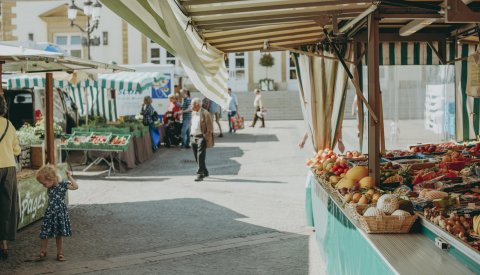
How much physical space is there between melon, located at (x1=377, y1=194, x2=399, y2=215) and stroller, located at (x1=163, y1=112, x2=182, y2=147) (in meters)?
15.9

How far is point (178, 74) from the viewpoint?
26844mm

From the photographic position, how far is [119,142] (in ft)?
47.7

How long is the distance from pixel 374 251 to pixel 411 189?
84.1 inches

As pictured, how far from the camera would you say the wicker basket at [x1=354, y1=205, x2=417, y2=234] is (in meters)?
4.61

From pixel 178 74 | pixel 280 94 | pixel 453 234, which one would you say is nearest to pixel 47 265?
pixel 453 234

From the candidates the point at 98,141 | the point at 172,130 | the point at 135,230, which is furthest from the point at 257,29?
the point at 172,130

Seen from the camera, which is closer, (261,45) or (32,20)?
(261,45)

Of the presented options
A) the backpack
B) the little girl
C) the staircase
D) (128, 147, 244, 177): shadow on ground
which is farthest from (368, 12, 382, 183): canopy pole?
the staircase

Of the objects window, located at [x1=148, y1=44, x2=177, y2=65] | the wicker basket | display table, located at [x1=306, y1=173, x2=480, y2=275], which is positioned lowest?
display table, located at [x1=306, y1=173, x2=480, y2=275]

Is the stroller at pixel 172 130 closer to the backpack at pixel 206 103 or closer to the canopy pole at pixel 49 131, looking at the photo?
the backpack at pixel 206 103

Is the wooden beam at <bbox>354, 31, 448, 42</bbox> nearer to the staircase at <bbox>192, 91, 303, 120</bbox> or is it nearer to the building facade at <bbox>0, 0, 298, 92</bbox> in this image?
the staircase at <bbox>192, 91, 303, 120</bbox>

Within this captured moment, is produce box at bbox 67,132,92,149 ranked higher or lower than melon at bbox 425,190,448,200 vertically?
higher

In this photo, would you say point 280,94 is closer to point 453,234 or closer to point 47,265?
point 47,265

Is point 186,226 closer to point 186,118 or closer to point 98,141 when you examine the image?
point 98,141
